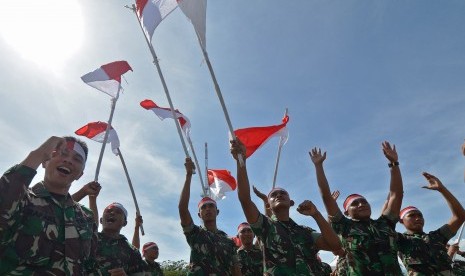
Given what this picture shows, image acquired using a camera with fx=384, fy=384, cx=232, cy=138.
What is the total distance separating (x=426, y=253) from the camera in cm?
611

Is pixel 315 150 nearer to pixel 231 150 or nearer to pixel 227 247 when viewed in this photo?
pixel 231 150

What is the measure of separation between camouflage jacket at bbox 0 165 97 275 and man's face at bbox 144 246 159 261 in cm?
538

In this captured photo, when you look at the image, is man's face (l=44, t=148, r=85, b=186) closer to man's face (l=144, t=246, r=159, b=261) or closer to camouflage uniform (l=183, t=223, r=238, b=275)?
camouflage uniform (l=183, t=223, r=238, b=275)

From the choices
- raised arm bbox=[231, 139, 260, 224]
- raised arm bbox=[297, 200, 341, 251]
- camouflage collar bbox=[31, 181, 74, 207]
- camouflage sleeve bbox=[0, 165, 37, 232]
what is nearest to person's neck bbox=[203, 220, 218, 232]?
raised arm bbox=[231, 139, 260, 224]

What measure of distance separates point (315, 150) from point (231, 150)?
4.46 ft

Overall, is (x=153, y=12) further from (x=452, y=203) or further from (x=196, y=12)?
(x=452, y=203)

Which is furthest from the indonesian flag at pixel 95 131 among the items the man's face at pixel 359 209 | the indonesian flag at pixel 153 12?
the man's face at pixel 359 209

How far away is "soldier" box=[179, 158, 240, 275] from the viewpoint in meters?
5.84

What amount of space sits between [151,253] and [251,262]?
8.48ft

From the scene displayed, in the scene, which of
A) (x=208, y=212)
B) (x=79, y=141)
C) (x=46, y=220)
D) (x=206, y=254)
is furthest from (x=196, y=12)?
(x=46, y=220)

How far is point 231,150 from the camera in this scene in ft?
15.7

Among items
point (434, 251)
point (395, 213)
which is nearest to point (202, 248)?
point (395, 213)

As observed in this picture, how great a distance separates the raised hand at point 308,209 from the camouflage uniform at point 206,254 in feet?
6.97

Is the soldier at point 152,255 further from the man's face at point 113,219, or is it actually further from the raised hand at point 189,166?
the raised hand at point 189,166
